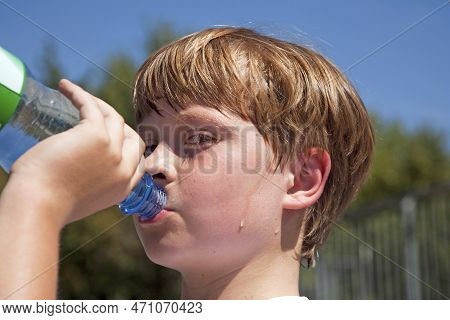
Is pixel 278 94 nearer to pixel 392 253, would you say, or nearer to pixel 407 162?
pixel 392 253

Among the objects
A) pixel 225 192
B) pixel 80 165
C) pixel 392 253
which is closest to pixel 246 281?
pixel 225 192

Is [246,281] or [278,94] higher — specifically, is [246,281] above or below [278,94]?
below

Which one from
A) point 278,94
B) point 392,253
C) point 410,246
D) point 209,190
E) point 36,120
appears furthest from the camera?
point 392,253

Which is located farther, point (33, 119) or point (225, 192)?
point (225, 192)

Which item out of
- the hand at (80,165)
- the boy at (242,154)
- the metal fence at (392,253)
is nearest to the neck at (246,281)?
the boy at (242,154)

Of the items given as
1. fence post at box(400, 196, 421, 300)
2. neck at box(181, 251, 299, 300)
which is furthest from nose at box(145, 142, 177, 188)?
fence post at box(400, 196, 421, 300)

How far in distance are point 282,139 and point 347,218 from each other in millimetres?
2758

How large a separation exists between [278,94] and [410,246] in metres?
2.31

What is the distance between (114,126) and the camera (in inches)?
29.3

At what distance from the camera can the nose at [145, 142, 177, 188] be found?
112 centimetres

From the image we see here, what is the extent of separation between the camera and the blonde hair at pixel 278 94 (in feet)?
3.85

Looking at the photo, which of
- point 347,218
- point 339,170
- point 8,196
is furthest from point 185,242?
point 347,218

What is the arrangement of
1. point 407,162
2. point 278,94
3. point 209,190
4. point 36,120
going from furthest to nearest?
1. point 407,162
2. point 278,94
3. point 209,190
4. point 36,120
